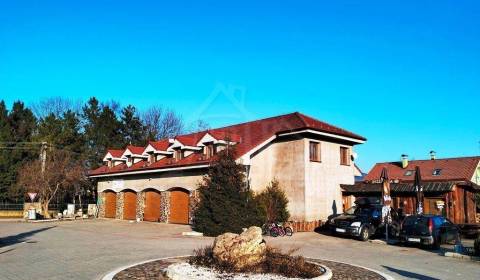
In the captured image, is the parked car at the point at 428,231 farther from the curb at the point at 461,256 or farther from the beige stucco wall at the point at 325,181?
the beige stucco wall at the point at 325,181

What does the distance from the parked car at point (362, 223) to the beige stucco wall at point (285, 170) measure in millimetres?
3221

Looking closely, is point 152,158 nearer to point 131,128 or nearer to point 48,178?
point 48,178

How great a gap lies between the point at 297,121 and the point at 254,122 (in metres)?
5.30

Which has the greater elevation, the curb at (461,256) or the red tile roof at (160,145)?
the red tile roof at (160,145)

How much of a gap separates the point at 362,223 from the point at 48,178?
1150 inches

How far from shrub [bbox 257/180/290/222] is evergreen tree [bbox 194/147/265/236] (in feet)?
5.17

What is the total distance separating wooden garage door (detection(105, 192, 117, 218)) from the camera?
36.1m

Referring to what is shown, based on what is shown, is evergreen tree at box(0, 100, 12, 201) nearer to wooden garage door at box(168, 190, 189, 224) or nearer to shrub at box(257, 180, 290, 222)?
wooden garage door at box(168, 190, 189, 224)

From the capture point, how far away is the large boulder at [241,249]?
10062 mm

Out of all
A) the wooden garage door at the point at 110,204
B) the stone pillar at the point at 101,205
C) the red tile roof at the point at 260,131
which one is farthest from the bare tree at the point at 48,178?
the red tile roof at the point at 260,131

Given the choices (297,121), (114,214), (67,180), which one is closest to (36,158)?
(67,180)

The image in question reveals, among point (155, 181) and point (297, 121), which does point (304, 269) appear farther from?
point (155, 181)

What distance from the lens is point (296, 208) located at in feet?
81.1

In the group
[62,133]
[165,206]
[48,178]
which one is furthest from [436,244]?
[62,133]
